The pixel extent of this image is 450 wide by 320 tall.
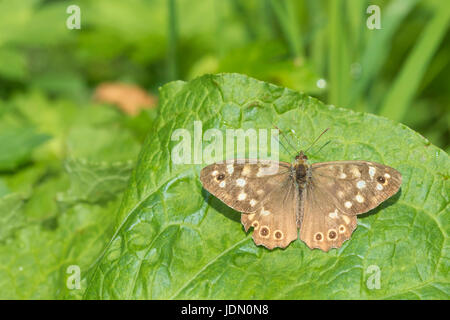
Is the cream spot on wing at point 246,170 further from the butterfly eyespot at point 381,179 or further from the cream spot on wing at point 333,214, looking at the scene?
the butterfly eyespot at point 381,179

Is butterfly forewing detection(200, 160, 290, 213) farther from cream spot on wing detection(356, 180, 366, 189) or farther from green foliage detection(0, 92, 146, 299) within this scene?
green foliage detection(0, 92, 146, 299)

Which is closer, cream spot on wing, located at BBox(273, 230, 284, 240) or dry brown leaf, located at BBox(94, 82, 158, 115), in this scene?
cream spot on wing, located at BBox(273, 230, 284, 240)

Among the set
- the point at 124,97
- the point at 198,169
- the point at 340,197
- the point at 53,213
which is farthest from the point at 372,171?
the point at 124,97

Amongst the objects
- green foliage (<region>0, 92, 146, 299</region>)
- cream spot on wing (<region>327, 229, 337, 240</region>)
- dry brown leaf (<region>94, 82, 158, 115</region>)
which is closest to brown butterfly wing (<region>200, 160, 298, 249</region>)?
cream spot on wing (<region>327, 229, 337, 240</region>)

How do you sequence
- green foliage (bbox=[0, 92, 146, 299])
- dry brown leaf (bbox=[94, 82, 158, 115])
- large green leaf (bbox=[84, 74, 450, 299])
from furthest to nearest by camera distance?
1. dry brown leaf (bbox=[94, 82, 158, 115])
2. green foliage (bbox=[0, 92, 146, 299])
3. large green leaf (bbox=[84, 74, 450, 299])

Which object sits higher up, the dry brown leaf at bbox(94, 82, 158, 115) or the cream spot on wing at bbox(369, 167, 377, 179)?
the dry brown leaf at bbox(94, 82, 158, 115)

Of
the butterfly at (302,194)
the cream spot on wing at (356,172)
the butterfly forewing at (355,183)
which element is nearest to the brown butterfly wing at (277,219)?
the butterfly at (302,194)

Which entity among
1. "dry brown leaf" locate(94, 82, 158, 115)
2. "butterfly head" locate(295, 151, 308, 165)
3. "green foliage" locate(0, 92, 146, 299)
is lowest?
"green foliage" locate(0, 92, 146, 299)
